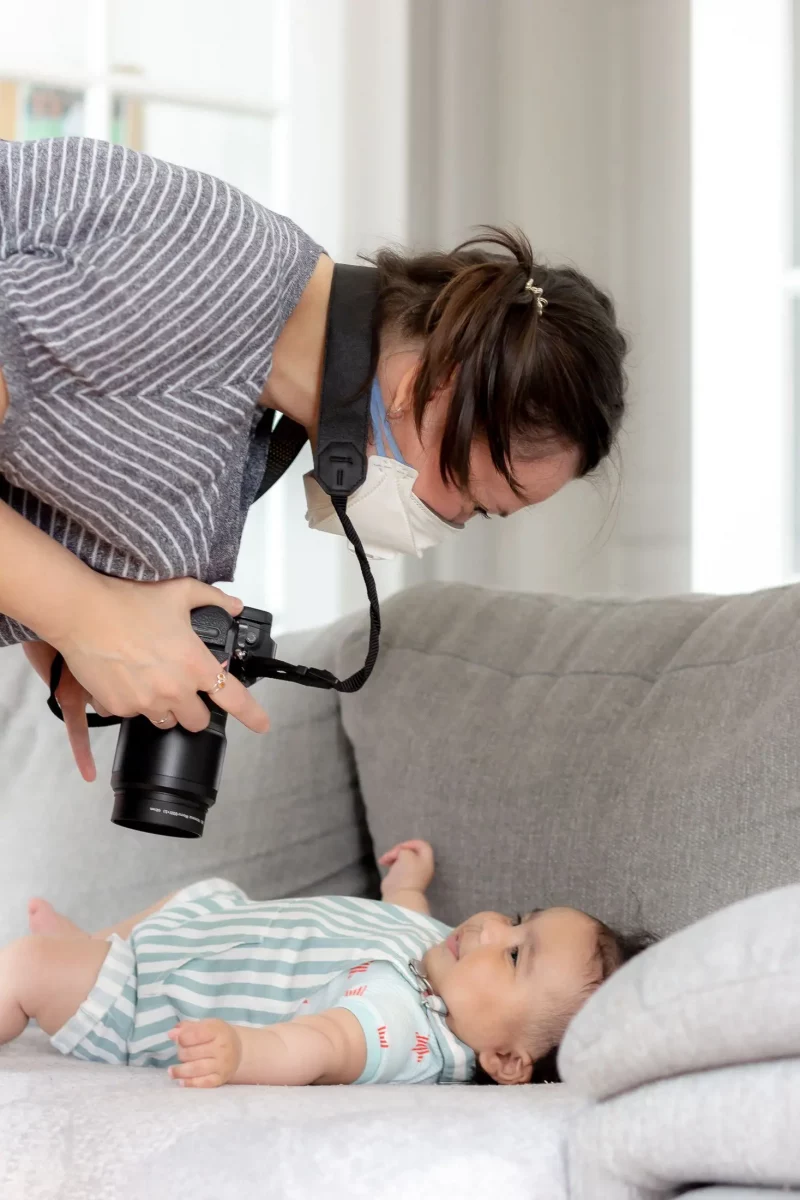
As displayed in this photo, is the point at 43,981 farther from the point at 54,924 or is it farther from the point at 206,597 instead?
the point at 206,597

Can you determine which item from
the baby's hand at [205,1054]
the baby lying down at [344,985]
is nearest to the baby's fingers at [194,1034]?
the baby's hand at [205,1054]

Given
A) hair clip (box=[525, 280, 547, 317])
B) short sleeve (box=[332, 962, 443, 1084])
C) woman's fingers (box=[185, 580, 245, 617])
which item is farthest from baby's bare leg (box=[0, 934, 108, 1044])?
hair clip (box=[525, 280, 547, 317])

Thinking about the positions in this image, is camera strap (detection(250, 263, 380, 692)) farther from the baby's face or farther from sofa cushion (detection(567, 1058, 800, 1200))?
sofa cushion (detection(567, 1058, 800, 1200))

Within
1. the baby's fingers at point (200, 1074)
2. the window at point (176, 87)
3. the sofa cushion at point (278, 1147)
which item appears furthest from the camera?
the window at point (176, 87)

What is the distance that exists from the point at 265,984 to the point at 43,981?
0.22 meters

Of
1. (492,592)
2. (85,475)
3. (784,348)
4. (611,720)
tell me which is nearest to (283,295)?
(85,475)

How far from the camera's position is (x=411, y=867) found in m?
1.48

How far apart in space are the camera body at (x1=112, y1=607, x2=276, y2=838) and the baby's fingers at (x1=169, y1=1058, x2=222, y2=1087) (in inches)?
9.0

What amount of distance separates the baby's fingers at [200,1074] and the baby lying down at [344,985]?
169mm

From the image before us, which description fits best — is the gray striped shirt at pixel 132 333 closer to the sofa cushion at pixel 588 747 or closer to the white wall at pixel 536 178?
the sofa cushion at pixel 588 747

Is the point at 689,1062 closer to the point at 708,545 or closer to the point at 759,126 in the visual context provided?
the point at 708,545

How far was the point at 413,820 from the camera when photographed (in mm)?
1537

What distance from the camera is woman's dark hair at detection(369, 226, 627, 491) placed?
112 cm

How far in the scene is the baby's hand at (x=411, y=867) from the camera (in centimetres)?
147
